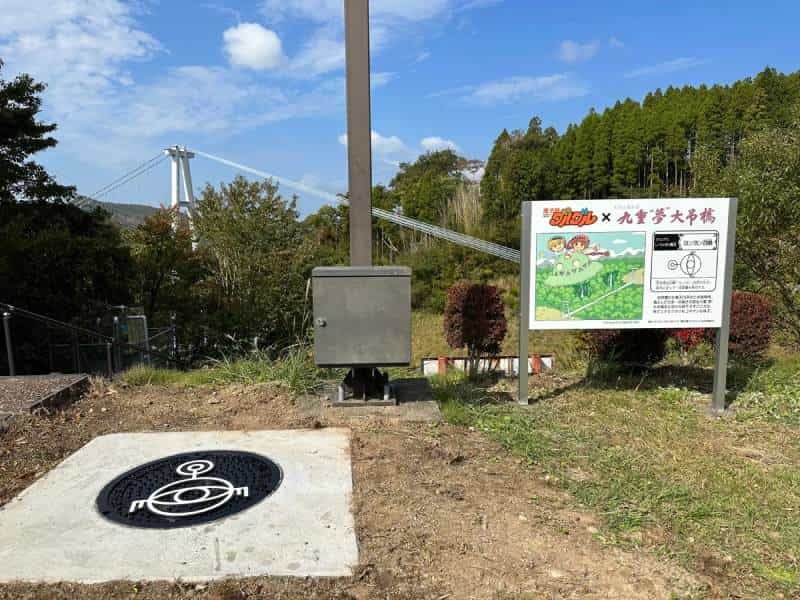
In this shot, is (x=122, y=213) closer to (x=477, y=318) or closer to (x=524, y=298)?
(x=477, y=318)

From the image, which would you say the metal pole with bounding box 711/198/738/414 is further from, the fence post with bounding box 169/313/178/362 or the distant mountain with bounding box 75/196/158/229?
the distant mountain with bounding box 75/196/158/229

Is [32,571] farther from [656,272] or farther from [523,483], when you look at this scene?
[656,272]

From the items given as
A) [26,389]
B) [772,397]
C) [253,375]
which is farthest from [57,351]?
[772,397]

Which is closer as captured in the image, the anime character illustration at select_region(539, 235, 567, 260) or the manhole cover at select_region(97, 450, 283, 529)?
the manhole cover at select_region(97, 450, 283, 529)

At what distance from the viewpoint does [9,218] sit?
9.89m

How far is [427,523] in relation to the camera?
2.46 meters

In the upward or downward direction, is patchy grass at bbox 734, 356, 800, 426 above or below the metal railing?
above

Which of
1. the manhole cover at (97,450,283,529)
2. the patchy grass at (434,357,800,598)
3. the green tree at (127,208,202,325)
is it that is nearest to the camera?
the patchy grass at (434,357,800,598)

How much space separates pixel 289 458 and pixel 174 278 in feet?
33.4

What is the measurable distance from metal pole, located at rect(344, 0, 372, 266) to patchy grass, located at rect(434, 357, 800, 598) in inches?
53.1

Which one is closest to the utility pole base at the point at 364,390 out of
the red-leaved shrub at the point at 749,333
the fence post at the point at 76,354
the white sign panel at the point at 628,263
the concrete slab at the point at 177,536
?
the concrete slab at the point at 177,536

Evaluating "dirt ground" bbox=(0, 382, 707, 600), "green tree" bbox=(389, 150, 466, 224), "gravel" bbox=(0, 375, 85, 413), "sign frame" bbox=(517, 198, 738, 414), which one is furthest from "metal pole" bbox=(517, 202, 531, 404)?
"green tree" bbox=(389, 150, 466, 224)

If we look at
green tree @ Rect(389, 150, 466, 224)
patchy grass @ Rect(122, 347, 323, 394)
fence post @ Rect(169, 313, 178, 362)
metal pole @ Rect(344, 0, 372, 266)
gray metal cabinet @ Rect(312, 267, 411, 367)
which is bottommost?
fence post @ Rect(169, 313, 178, 362)

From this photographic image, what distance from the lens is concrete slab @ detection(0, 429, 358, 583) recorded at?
2.12m
